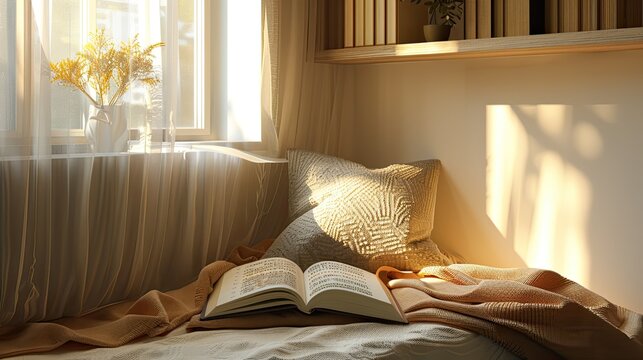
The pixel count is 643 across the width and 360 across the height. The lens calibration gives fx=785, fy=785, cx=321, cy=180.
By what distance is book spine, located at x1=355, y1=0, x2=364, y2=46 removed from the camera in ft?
7.49

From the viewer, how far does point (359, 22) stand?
2291 millimetres

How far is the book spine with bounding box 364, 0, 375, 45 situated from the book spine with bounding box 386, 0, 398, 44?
0.05m

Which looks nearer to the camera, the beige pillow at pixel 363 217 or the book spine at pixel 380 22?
the beige pillow at pixel 363 217

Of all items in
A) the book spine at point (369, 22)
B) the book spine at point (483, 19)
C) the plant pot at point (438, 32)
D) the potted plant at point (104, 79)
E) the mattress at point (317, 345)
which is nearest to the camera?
the mattress at point (317, 345)

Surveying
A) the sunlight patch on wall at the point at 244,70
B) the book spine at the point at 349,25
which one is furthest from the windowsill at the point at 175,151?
the book spine at the point at 349,25

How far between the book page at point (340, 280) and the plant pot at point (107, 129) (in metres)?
0.55

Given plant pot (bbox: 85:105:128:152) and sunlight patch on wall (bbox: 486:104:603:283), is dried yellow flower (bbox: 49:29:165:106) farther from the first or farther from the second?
sunlight patch on wall (bbox: 486:104:603:283)

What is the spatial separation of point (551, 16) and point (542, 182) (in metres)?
0.45

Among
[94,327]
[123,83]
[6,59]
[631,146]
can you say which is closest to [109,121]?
[123,83]

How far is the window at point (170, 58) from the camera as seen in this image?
5.55 feet

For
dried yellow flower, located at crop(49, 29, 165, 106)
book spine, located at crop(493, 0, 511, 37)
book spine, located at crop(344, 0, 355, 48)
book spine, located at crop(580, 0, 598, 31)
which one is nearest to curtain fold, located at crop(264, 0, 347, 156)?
book spine, located at crop(344, 0, 355, 48)

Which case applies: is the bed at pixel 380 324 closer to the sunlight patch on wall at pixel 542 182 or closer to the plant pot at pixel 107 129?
the sunlight patch on wall at pixel 542 182

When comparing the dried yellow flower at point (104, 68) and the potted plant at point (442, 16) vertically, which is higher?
the potted plant at point (442, 16)

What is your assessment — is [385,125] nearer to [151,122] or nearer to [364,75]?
[364,75]
